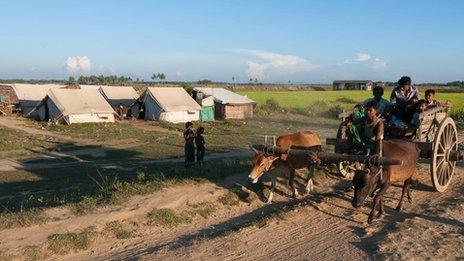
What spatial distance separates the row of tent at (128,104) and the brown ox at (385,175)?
1163 inches

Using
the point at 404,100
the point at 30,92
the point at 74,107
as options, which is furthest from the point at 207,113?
the point at 404,100

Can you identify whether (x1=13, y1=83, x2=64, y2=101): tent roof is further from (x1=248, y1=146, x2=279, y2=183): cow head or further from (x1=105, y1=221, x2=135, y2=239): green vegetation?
(x1=105, y1=221, x2=135, y2=239): green vegetation

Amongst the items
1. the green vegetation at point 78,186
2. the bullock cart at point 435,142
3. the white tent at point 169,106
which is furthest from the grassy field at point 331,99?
the green vegetation at point 78,186

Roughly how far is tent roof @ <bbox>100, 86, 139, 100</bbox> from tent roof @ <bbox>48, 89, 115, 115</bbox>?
Answer: 5639mm

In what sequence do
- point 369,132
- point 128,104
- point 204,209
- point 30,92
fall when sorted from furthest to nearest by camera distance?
point 30,92 → point 128,104 → point 204,209 → point 369,132

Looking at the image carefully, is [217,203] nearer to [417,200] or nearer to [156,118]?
[417,200]

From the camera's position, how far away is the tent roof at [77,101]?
1380 inches

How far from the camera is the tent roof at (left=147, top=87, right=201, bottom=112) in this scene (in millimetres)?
37875

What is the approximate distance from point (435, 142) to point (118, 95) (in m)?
38.2

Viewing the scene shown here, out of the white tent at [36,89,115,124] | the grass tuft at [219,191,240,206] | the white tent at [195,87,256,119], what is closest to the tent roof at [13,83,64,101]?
the white tent at [36,89,115,124]

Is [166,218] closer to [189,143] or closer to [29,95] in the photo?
[189,143]

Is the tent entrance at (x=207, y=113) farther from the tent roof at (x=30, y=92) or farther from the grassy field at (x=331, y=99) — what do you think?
the tent roof at (x=30, y=92)

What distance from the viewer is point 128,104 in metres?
42.8

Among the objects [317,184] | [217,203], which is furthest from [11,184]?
[317,184]
